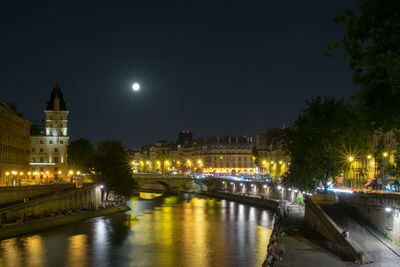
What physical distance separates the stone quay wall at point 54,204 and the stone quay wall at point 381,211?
106 feet

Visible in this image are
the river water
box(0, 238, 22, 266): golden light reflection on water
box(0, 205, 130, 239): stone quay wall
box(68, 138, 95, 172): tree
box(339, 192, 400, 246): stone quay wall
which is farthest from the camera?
box(68, 138, 95, 172): tree

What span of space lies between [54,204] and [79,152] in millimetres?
65832

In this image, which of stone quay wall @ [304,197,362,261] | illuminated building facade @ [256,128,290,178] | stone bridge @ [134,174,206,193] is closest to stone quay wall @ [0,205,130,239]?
stone quay wall @ [304,197,362,261]

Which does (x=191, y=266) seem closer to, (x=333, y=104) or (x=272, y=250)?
(x=272, y=250)

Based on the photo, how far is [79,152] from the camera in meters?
126

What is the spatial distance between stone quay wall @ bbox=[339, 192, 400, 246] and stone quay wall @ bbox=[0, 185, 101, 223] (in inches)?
1274

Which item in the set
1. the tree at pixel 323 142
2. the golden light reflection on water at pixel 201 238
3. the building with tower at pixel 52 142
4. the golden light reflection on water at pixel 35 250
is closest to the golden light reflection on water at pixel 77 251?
the golden light reflection on water at pixel 35 250

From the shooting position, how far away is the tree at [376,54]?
69.9 ft

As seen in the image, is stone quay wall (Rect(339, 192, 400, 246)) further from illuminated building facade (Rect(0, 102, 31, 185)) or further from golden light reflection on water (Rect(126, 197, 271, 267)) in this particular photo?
illuminated building facade (Rect(0, 102, 31, 185))

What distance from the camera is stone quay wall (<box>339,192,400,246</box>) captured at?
3594cm

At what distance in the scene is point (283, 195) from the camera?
302ft

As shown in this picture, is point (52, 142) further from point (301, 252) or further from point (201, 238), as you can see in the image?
point (301, 252)

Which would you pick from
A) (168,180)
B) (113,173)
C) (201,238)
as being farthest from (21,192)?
(168,180)

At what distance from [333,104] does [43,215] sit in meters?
35.5
